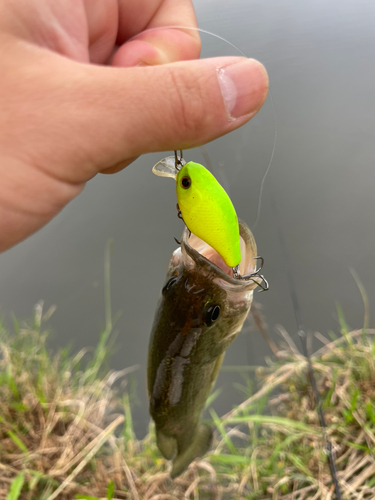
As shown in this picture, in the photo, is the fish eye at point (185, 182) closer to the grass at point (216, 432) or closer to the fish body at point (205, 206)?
the fish body at point (205, 206)

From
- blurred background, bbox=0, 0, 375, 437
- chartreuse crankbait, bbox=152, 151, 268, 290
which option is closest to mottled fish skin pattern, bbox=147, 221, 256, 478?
chartreuse crankbait, bbox=152, 151, 268, 290

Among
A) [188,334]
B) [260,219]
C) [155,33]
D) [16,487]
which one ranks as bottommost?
[16,487]

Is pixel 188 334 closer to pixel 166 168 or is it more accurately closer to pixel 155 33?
pixel 166 168

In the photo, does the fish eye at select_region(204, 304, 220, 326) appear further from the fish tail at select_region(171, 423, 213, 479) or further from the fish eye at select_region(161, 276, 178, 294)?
the fish tail at select_region(171, 423, 213, 479)

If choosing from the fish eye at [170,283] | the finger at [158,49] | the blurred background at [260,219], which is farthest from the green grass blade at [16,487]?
the finger at [158,49]

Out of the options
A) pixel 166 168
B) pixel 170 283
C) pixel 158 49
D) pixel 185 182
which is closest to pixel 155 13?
pixel 158 49

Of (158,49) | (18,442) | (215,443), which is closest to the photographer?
(158,49)
